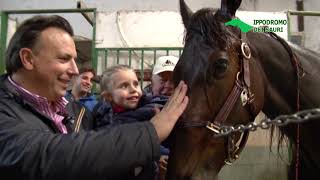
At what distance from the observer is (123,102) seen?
2203 mm

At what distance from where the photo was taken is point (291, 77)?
194 centimetres

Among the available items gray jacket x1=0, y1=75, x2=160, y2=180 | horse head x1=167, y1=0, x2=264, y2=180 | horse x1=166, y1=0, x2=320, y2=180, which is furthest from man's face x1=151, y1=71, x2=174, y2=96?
gray jacket x1=0, y1=75, x2=160, y2=180

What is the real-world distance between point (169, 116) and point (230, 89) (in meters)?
0.54

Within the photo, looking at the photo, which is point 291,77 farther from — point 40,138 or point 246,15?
point 246,15

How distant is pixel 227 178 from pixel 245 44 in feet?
8.49

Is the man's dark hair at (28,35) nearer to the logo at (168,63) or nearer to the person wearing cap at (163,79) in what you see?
the person wearing cap at (163,79)

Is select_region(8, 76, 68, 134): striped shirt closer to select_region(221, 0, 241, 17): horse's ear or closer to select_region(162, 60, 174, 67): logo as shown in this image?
select_region(221, 0, 241, 17): horse's ear

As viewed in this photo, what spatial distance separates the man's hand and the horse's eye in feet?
0.94

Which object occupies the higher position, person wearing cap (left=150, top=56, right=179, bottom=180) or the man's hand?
person wearing cap (left=150, top=56, right=179, bottom=180)

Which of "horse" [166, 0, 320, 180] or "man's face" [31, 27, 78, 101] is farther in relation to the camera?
"horse" [166, 0, 320, 180]

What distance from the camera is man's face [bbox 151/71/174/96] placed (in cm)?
248

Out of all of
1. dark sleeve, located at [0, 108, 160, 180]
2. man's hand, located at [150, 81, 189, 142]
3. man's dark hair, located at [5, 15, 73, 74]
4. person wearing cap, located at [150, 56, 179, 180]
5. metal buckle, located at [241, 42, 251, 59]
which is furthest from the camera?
person wearing cap, located at [150, 56, 179, 180]

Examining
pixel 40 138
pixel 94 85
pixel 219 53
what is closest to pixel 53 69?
pixel 40 138

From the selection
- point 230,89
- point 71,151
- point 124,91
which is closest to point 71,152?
point 71,151
